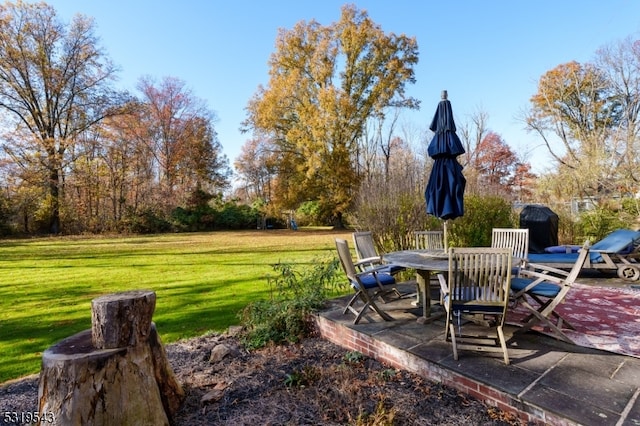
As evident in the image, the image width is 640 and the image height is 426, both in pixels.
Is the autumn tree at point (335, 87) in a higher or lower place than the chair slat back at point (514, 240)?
higher

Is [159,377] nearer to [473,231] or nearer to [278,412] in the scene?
[278,412]

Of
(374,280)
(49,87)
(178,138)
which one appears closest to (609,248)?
(374,280)

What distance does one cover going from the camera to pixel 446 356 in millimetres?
2541

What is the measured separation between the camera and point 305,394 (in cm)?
237

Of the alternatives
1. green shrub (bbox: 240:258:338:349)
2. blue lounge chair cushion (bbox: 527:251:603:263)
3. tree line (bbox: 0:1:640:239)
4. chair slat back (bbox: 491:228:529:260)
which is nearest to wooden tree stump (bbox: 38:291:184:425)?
green shrub (bbox: 240:258:338:349)

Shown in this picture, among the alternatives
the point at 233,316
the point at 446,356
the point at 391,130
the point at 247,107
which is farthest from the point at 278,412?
the point at 247,107

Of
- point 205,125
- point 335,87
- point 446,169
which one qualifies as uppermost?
point 335,87

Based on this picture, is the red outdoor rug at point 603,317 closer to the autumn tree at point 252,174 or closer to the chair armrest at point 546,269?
the chair armrest at point 546,269

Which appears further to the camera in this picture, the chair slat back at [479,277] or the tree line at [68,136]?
the tree line at [68,136]

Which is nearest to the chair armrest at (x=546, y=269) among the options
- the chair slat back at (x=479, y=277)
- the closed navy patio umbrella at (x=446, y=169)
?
the chair slat back at (x=479, y=277)

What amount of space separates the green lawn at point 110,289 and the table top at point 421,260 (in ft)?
7.76

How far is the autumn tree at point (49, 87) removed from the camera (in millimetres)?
16656

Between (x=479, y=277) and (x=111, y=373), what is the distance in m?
2.74

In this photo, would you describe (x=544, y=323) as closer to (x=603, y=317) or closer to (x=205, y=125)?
(x=603, y=317)
